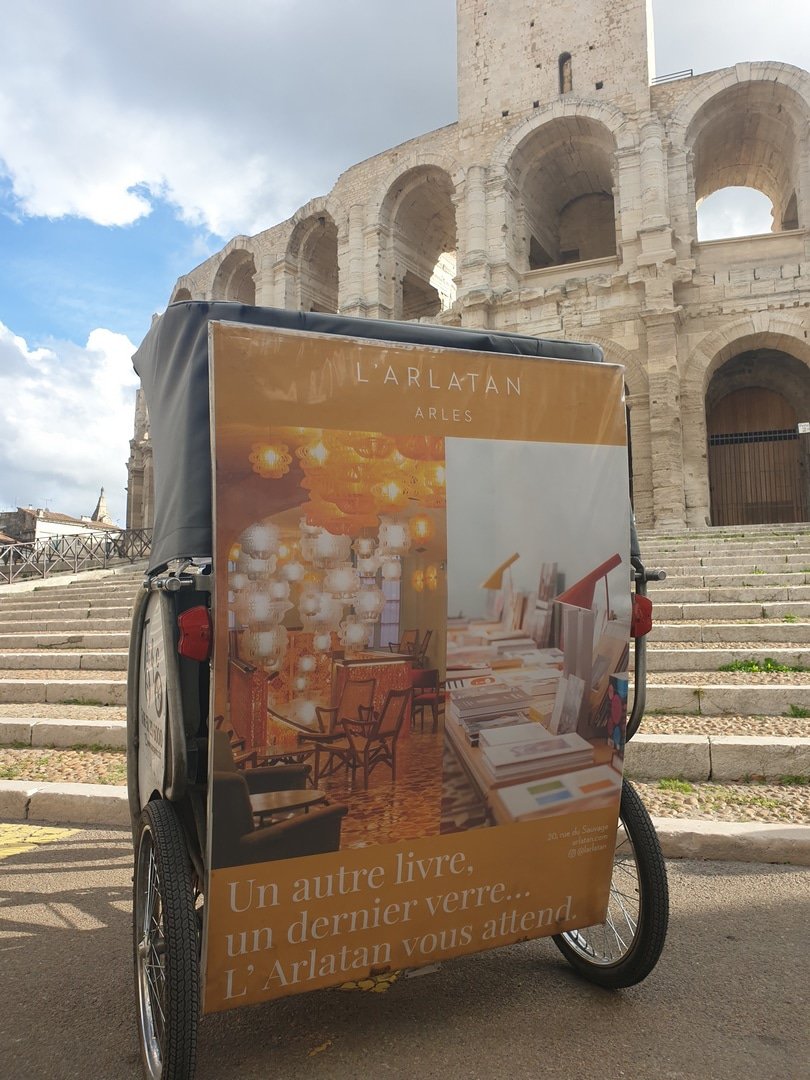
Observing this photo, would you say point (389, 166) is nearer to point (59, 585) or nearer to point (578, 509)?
point (59, 585)

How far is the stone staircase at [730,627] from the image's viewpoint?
534 cm

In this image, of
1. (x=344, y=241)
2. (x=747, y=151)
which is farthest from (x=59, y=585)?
(x=747, y=151)

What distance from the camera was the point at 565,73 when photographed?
20.0m

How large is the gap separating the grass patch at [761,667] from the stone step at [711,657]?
0.05 feet

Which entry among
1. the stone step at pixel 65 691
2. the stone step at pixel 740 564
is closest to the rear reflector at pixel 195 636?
the stone step at pixel 65 691

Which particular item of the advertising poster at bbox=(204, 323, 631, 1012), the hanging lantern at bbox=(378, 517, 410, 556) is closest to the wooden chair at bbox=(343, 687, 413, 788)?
the advertising poster at bbox=(204, 323, 631, 1012)

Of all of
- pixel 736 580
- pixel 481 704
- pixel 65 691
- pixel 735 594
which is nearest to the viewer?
pixel 481 704

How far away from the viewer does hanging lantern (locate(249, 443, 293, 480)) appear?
1.78 meters

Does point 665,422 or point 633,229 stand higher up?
point 633,229

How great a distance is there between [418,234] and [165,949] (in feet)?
80.5

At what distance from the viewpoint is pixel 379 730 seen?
74.1 inches

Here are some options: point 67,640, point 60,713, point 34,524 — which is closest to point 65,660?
point 67,640

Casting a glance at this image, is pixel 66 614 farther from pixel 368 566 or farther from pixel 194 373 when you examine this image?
pixel 368 566

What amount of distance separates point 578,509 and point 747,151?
2326 cm
